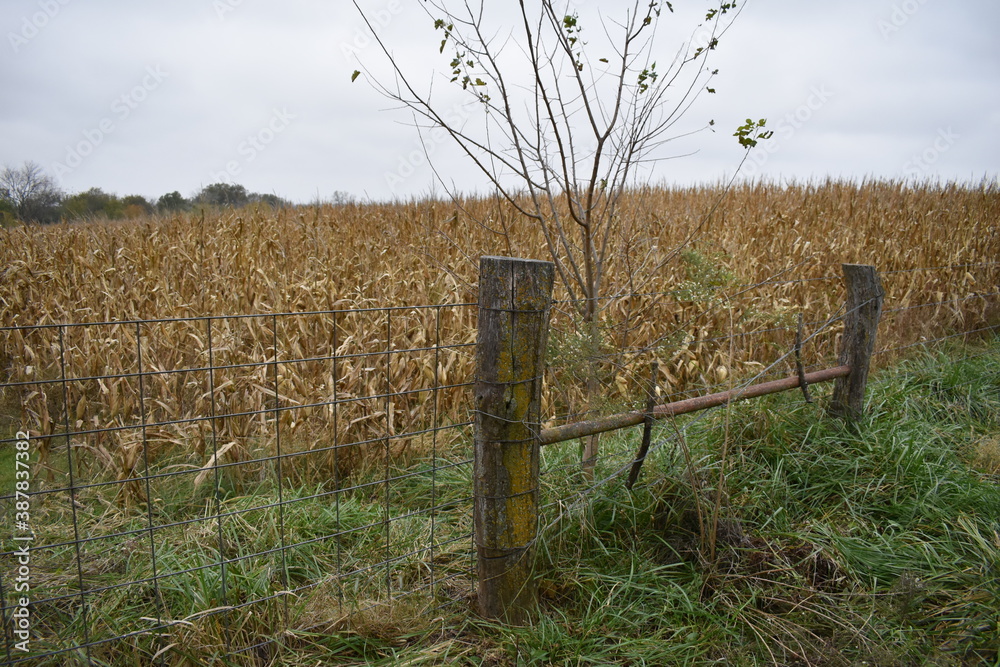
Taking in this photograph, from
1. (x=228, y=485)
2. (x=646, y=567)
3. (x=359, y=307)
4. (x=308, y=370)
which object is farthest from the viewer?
(x=359, y=307)

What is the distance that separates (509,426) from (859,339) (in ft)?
8.53

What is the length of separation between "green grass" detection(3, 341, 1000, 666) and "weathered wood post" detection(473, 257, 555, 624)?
7.4 inches

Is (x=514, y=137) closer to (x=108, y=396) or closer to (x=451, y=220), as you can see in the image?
(x=108, y=396)

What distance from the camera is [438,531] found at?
3.19 m

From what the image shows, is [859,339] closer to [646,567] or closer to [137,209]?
[646,567]

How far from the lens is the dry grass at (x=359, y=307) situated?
4062 millimetres

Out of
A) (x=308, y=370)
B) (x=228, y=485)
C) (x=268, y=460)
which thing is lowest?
(x=228, y=485)

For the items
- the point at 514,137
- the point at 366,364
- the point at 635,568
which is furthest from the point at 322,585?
the point at 514,137

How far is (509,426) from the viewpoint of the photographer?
2389mm

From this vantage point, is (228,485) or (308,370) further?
(308,370)

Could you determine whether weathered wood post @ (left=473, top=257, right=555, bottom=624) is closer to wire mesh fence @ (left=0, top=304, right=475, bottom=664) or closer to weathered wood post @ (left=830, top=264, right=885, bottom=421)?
wire mesh fence @ (left=0, top=304, right=475, bottom=664)

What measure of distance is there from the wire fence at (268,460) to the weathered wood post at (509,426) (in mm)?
192

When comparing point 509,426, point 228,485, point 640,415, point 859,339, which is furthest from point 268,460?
point 859,339

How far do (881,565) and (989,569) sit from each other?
39 centimetres
